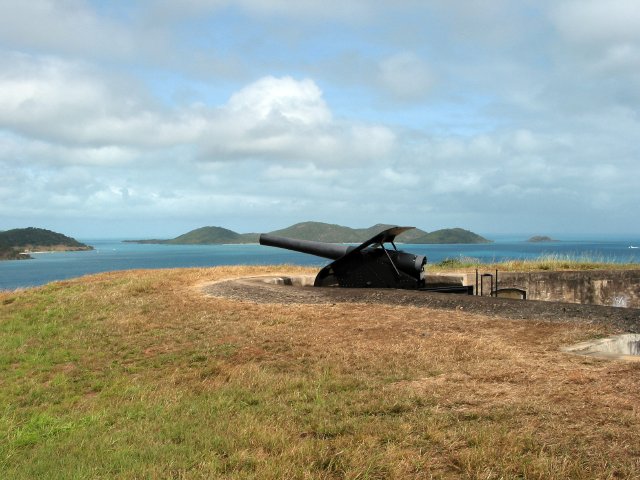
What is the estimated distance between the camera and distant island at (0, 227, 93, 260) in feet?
522

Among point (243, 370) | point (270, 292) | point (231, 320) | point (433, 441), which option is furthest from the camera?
point (270, 292)

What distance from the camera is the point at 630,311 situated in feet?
30.2

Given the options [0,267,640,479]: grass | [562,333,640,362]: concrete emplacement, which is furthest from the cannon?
[562,333,640,362]: concrete emplacement

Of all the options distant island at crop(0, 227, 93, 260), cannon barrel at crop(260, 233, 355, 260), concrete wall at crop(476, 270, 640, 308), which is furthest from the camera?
distant island at crop(0, 227, 93, 260)

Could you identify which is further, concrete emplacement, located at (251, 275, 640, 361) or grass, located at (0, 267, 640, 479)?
concrete emplacement, located at (251, 275, 640, 361)

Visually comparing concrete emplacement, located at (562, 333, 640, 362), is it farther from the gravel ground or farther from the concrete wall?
the concrete wall

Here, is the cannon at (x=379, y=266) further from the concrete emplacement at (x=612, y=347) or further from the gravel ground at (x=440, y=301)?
the concrete emplacement at (x=612, y=347)

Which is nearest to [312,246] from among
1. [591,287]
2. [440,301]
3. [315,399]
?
[440,301]

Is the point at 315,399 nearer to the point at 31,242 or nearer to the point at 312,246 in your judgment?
the point at 312,246

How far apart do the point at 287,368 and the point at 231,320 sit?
3480 mm

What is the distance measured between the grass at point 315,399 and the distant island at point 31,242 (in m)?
159

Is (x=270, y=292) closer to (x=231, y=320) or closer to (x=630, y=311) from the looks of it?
(x=231, y=320)

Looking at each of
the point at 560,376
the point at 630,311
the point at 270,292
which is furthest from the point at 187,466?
the point at 270,292

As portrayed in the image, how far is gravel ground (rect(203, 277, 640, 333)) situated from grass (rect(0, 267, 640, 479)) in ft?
1.93
